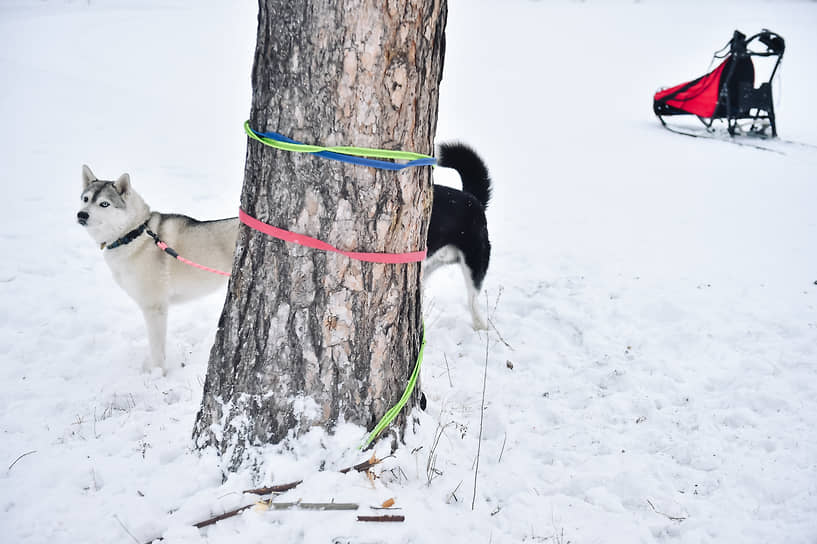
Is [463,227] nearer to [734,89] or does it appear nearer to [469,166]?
[469,166]

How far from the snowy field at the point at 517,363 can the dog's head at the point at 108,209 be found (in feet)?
2.52

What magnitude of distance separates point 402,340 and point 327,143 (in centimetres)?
80

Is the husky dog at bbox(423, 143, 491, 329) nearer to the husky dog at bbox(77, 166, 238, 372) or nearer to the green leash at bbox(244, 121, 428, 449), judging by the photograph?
the husky dog at bbox(77, 166, 238, 372)

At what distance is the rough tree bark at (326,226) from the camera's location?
1.61 meters

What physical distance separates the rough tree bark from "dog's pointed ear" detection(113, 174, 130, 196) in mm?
1716

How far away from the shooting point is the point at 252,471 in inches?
70.4

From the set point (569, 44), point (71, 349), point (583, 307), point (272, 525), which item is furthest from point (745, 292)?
point (569, 44)

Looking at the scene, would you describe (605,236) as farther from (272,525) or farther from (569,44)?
(569,44)

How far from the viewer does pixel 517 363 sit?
3.10 m

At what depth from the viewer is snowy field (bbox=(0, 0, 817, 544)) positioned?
177 cm

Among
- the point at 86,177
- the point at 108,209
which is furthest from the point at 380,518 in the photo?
the point at 86,177

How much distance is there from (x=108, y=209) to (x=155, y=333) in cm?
82

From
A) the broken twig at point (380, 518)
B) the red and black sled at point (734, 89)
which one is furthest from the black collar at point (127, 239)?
the red and black sled at point (734, 89)

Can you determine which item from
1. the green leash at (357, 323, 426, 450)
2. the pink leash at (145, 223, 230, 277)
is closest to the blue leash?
the green leash at (357, 323, 426, 450)
